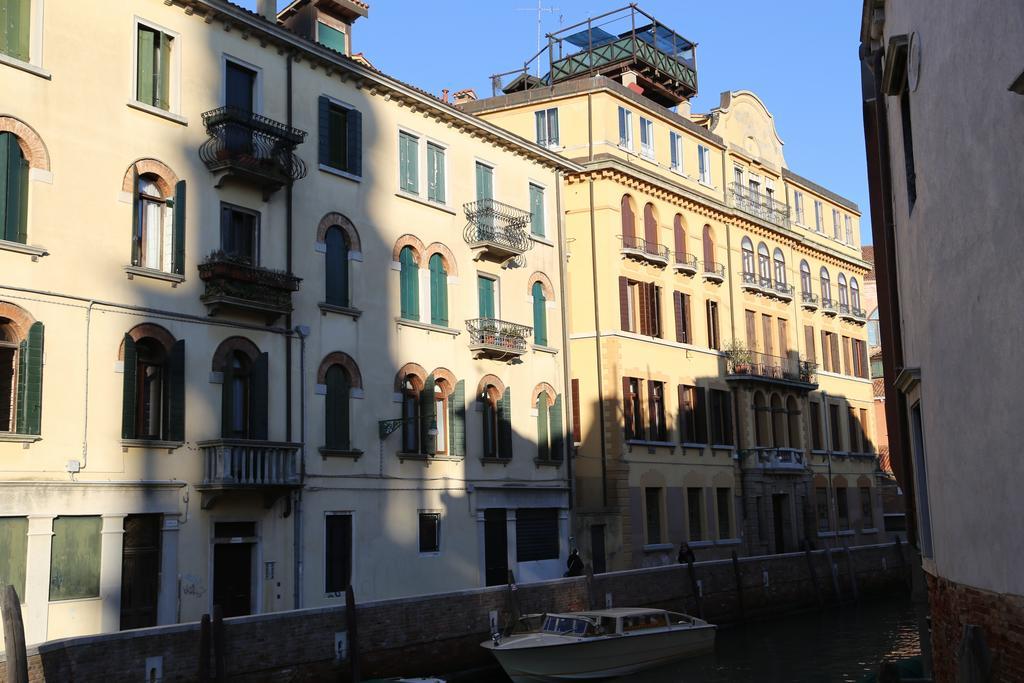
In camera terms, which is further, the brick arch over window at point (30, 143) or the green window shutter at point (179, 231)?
the green window shutter at point (179, 231)

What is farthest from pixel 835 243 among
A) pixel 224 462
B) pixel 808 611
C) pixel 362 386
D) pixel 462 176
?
pixel 224 462

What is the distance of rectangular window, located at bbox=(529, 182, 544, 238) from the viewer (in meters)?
34.3

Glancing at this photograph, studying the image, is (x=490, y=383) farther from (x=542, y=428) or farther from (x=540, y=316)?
(x=540, y=316)

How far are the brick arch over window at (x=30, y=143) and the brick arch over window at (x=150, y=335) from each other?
3.42m

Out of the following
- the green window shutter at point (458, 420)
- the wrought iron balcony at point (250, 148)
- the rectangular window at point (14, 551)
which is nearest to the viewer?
the rectangular window at point (14, 551)

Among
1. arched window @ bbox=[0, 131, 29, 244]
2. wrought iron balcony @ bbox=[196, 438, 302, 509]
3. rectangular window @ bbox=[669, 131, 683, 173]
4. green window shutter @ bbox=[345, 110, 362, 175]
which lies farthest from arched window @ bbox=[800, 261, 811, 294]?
arched window @ bbox=[0, 131, 29, 244]

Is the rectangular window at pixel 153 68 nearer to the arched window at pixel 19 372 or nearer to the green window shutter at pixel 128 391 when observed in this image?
the green window shutter at pixel 128 391

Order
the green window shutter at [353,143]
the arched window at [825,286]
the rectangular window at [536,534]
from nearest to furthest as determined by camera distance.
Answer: the green window shutter at [353,143], the rectangular window at [536,534], the arched window at [825,286]

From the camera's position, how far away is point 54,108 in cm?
2134

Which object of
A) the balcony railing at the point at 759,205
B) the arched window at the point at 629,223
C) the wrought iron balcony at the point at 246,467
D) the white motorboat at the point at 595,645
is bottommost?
the white motorboat at the point at 595,645

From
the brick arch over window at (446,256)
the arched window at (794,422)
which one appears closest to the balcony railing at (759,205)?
the arched window at (794,422)

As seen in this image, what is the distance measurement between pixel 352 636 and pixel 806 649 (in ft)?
46.0

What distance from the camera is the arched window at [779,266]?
156ft

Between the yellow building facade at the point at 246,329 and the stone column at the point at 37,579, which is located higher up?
the yellow building facade at the point at 246,329
